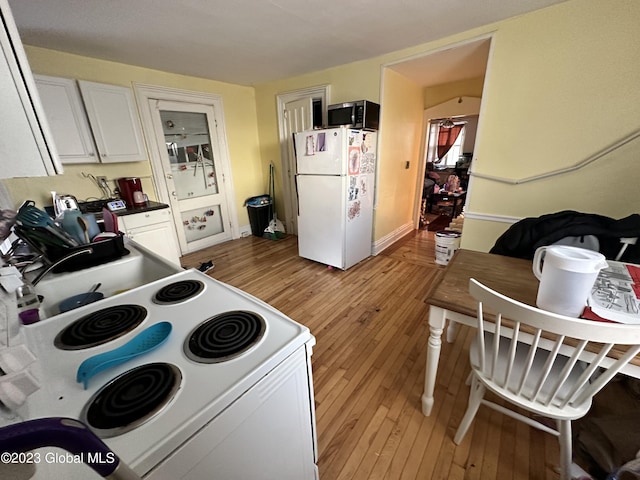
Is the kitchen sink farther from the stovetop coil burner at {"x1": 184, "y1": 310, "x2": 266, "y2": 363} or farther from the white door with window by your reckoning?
the white door with window

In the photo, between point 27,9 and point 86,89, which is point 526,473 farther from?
point 86,89

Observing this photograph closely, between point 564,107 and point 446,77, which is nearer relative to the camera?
point 564,107

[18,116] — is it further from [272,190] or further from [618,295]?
[272,190]

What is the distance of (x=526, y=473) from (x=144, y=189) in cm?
406

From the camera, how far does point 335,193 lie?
2775 mm

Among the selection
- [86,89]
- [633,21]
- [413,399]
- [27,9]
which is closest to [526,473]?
[413,399]

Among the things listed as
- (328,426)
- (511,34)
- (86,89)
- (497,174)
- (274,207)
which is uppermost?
(511,34)

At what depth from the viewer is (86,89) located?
95.7 inches

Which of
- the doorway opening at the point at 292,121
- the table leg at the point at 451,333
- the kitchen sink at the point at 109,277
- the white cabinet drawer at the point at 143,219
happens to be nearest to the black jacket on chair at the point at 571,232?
the table leg at the point at 451,333

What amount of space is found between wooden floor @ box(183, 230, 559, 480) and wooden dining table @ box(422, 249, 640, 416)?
7.0 inches

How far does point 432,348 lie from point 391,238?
106 inches

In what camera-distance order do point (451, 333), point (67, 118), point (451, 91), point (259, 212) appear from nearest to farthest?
1. point (451, 333)
2. point (67, 118)
3. point (451, 91)
4. point (259, 212)

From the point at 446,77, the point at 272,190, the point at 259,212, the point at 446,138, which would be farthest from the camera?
the point at 446,138

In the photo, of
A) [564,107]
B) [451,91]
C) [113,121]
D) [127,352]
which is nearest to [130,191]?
[113,121]
